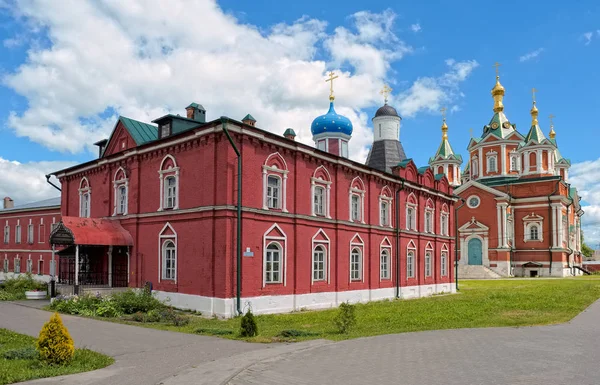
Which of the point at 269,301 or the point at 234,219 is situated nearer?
the point at 234,219

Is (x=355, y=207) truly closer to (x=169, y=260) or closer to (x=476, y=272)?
(x=169, y=260)

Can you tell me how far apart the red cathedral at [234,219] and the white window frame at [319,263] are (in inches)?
2.0

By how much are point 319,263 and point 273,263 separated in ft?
9.25

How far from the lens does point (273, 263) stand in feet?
58.4

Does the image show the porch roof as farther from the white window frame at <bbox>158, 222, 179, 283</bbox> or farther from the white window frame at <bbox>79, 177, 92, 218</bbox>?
the white window frame at <bbox>79, 177, 92, 218</bbox>

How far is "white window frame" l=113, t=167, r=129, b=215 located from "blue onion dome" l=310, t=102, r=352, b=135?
35.3 ft

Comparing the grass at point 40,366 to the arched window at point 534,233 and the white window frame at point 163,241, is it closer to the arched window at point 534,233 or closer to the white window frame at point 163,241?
the white window frame at point 163,241

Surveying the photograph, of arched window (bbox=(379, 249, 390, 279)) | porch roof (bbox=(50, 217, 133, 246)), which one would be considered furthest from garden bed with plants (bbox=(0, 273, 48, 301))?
arched window (bbox=(379, 249, 390, 279))

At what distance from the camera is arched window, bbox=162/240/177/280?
59.2 feet

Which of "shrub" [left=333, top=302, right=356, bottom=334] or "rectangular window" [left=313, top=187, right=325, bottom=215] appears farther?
"rectangular window" [left=313, top=187, right=325, bottom=215]

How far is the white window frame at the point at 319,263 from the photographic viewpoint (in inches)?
774

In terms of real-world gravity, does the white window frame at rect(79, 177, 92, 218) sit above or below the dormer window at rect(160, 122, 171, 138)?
below

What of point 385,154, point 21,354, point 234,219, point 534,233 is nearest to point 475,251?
point 534,233

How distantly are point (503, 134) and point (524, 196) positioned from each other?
7.67m
